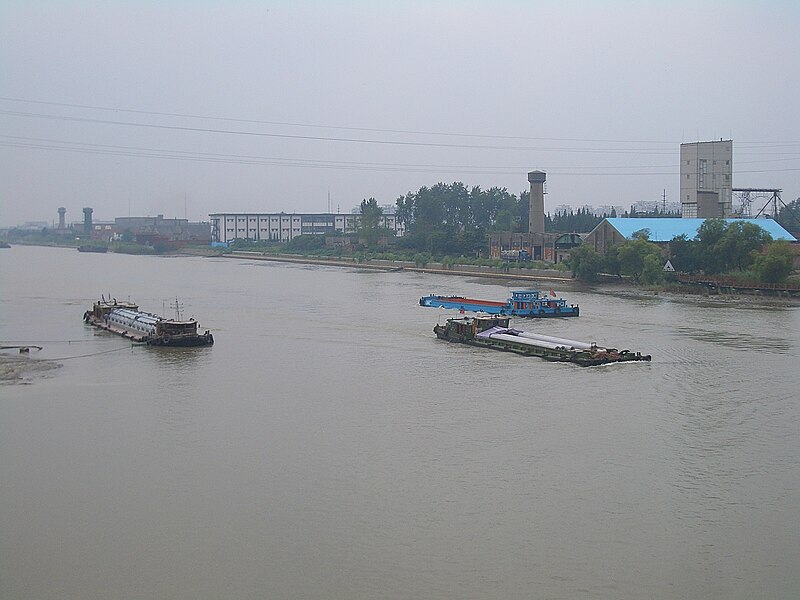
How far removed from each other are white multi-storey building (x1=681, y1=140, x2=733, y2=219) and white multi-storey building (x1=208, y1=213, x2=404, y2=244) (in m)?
17.9

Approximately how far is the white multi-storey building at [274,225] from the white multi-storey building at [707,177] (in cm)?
1794

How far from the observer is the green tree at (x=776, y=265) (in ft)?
41.2

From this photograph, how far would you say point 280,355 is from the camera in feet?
25.7

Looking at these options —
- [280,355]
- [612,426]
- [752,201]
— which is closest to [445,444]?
[612,426]

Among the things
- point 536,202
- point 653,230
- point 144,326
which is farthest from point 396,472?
point 536,202

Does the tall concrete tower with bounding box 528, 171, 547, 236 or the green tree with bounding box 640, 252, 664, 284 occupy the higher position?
the tall concrete tower with bounding box 528, 171, 547, 236

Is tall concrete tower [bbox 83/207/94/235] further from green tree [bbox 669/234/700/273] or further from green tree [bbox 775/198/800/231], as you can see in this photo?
green tree [bbox 669/234/700/273]

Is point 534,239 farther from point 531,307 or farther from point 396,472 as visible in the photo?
point 396,472

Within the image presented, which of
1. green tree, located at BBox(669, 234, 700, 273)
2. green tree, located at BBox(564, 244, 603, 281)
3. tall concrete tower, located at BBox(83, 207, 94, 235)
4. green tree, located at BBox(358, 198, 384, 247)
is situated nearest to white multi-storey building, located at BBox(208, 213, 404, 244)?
green tree, located at BBox(358, 198, 384, 247)

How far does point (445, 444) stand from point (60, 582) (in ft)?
7.05

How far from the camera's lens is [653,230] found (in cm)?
1655

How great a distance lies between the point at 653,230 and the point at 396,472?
13204 millimetres

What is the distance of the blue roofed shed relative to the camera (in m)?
16.3

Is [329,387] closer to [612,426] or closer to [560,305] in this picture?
[612,426]
